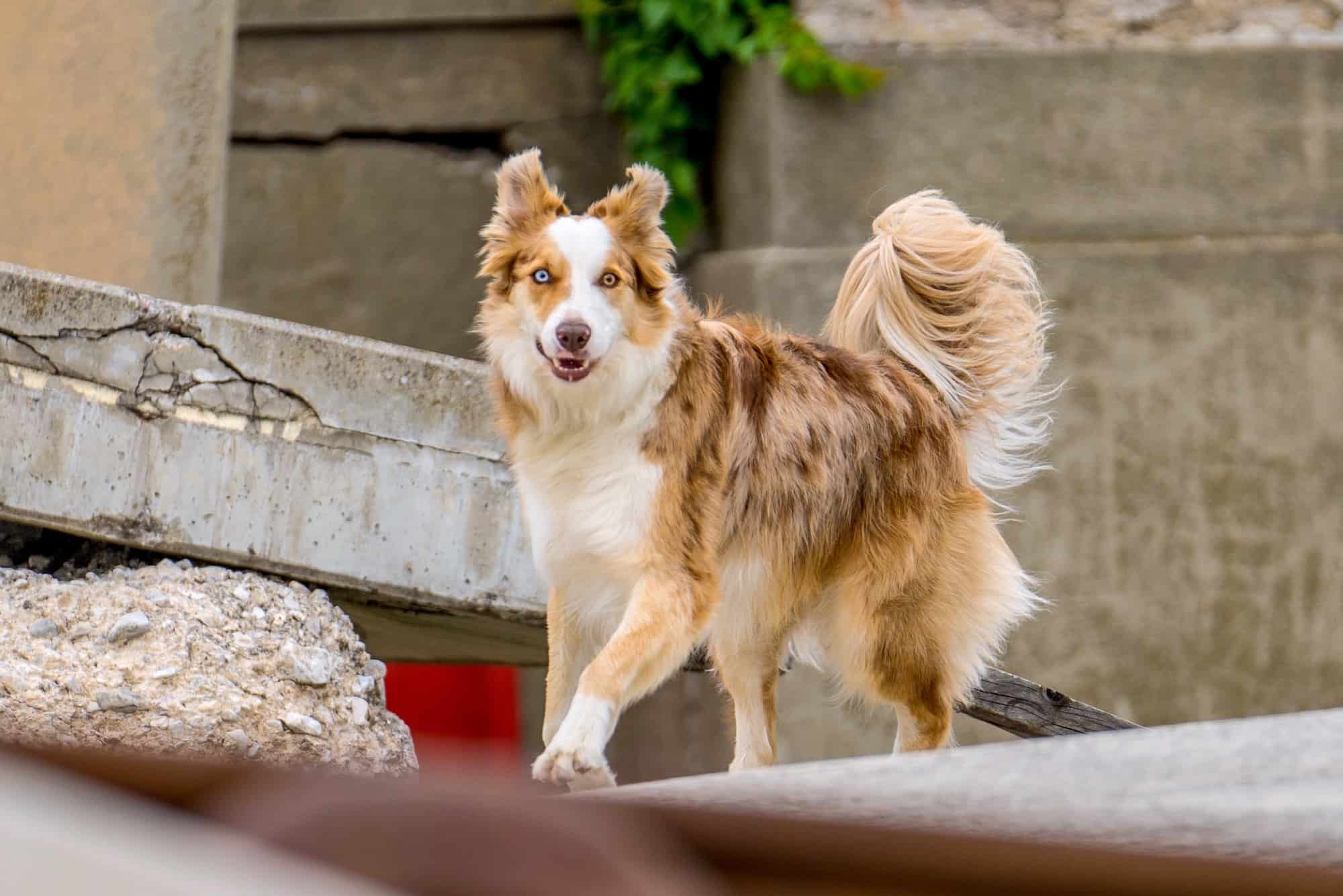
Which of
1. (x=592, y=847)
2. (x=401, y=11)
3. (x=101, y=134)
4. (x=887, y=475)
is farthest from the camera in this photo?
(x=401, y=11)

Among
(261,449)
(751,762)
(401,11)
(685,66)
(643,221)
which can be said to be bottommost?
(751,762)

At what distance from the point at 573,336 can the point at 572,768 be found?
847mm

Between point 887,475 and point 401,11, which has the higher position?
point 401,11

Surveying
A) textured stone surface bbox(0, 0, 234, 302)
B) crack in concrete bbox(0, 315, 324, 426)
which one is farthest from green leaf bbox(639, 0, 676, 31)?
crack in concrete bbox(0, 315, 324, 426)

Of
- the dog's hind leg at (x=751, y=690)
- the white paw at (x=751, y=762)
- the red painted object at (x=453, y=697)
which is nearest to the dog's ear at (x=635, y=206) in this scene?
the dog's hind leg at (x=751, y=690)

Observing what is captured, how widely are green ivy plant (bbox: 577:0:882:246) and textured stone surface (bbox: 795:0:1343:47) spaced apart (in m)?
0.45

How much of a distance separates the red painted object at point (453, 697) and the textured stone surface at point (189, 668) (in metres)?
3.68

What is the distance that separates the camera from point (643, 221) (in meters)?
3.33

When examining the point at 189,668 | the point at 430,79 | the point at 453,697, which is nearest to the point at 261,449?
the point at 189,668

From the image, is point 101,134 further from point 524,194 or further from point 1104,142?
→ point 1104,142

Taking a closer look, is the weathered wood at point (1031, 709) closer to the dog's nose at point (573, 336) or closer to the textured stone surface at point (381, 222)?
the dog's nose at point (573, 336)

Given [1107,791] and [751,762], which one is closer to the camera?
[1107,791]

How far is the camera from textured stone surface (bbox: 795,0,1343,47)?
613 centimetres

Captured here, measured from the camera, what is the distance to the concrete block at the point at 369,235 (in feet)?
22.3
